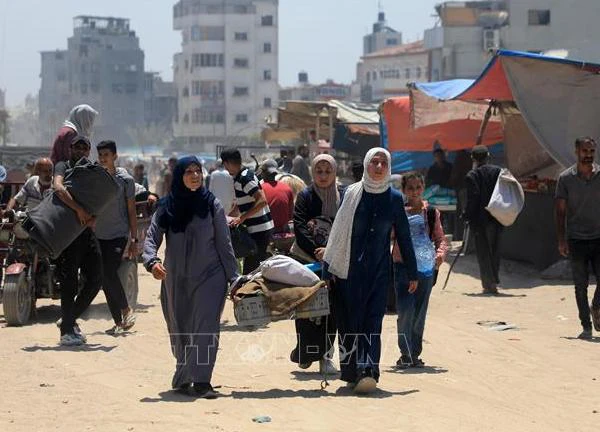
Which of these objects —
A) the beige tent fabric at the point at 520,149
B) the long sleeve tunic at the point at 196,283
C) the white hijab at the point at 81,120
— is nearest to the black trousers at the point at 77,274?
the white hijab at the point at 81,120

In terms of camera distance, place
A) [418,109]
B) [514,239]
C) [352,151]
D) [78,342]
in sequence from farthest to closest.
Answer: [352,151] < [418,109] < [514,239] < [78,342]

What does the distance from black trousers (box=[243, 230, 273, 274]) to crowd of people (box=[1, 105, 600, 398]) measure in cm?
12

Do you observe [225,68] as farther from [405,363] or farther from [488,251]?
[405,363]

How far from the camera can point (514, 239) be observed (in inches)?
691

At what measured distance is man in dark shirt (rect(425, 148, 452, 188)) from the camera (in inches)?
837

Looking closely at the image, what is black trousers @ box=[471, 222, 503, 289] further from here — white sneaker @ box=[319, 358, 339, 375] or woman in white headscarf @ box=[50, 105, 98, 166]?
white sneaker @ box=[319, 358, 339, 375]

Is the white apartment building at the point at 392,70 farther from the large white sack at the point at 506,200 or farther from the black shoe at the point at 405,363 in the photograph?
the black shoe at the point at 405,363

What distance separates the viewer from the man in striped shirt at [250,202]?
11445 millimetres

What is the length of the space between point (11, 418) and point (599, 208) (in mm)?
5626

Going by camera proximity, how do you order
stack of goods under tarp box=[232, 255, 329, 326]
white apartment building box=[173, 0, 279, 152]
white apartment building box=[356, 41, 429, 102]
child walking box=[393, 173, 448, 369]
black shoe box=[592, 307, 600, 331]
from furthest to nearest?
1. white apartment building box=[173, 0, 279, 152]
2. white apartment building box=[356, 41, 429, 102]
3. black shoe box=[592, 307, 600, 331]
4. child walking box=[393, 173, 448, 369]
5. stack of goods under tarp box=[232, 255, 329, 326]

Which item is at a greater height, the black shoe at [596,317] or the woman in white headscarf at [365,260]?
the woman in white headscarf at [365,260]

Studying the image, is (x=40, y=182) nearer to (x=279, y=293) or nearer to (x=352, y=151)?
(x=279, y=293)

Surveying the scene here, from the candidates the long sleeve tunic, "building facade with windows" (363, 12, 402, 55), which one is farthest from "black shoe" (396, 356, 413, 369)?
"building facade with windows" (363, 12, 402, 55)

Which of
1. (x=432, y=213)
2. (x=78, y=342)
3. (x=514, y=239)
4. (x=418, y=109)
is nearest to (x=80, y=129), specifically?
(x=78, y=342)
